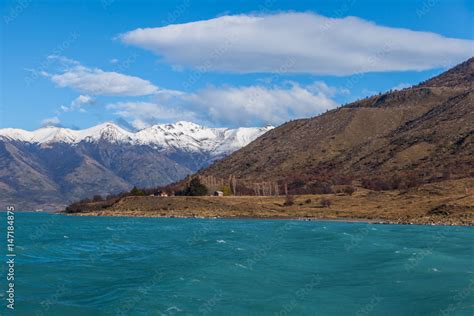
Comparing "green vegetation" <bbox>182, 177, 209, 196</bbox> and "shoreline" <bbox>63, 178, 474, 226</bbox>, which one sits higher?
"green vegetation" <bbox>182, 177, 209, 196</bbox>

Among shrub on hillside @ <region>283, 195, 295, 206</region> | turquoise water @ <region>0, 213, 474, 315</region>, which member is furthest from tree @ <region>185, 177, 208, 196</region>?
turquoise water @ <region>0, 213, 474, 315</region>

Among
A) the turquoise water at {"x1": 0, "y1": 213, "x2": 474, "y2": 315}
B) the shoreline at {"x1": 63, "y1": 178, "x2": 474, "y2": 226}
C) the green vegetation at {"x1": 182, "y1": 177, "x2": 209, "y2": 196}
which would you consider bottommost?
the turquoise water at {"x1": 0, "y1": 213, "x2": 474, "y2": 315}

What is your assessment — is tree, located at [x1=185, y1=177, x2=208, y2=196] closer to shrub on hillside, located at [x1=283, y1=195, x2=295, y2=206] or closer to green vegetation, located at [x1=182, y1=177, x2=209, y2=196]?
green vegetation, located at [x1=182, y1=177, x2=209, y2=196]

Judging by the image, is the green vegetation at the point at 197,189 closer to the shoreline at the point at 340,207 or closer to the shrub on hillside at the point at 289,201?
the shoreline at the point at 340,207

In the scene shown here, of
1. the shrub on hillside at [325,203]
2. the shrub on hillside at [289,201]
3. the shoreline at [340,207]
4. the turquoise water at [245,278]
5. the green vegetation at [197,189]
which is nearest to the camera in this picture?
the turquoise water at [245,278]

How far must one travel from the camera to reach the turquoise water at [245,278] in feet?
125

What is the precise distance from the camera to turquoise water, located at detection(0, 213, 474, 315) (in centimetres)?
3825

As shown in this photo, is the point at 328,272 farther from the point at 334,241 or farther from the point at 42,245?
the point at 42,245

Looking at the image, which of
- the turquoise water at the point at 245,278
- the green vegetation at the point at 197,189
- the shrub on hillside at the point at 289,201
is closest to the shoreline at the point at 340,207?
the shrub on hillside at the point at 289,201

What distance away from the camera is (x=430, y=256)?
61.4 meters

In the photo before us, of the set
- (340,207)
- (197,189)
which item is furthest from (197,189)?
(340,207)

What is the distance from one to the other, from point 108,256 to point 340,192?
133 meters

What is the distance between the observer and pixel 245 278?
48.0m

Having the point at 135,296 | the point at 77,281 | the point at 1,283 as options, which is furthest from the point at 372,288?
the point at 1,283
